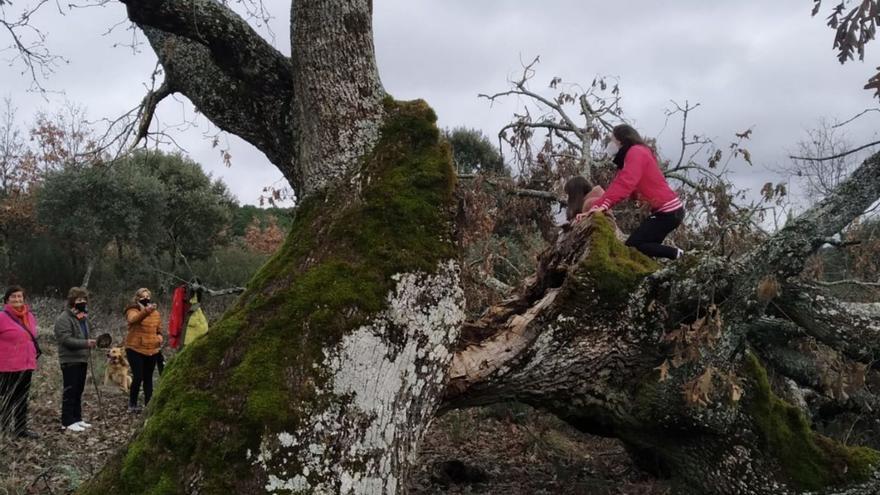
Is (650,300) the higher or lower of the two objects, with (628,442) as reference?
higher

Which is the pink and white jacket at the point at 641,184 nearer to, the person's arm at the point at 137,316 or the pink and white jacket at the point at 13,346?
the pink and white jacket at the point at 13,346

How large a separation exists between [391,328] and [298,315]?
1.59 feet

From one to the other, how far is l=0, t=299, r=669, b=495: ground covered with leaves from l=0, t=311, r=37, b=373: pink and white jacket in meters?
0.72

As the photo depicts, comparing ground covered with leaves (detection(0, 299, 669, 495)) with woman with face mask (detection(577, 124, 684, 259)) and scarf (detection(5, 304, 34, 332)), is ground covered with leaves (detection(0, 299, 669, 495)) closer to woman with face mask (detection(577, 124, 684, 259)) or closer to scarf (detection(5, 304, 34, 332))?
scarf (detection(5, 304, 34, 332))

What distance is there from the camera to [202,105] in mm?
4773

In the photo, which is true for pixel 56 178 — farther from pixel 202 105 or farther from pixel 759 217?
pixel 759 217

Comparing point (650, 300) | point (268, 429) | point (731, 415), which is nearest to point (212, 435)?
point (268, 429)

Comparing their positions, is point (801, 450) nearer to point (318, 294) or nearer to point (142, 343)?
point (318, 294)

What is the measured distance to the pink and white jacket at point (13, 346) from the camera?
6.53 meters

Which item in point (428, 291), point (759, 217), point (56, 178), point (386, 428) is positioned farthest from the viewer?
point (56, 178)

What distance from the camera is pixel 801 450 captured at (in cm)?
445

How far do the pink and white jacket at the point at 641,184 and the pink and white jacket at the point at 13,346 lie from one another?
564 cm

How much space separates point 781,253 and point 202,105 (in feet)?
12.7

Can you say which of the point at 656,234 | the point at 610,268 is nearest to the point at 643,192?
the point at 656,234
